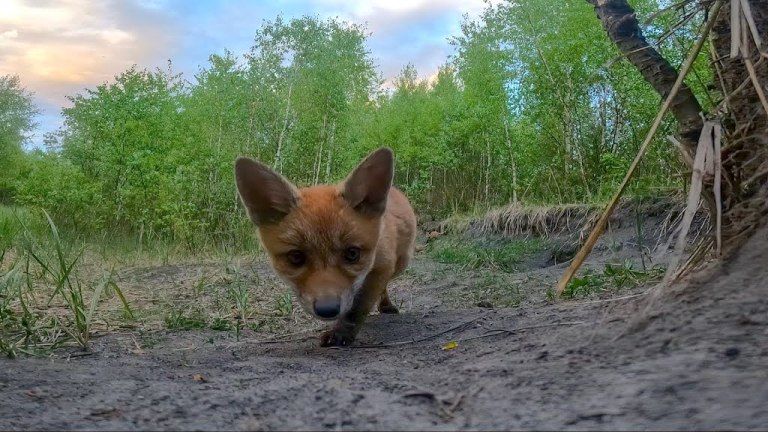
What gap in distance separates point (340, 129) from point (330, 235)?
14.5 metres

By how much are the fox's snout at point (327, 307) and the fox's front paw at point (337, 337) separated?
16.9 inches

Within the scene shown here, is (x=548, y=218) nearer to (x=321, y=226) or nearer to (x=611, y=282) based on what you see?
(x=611, y=282)

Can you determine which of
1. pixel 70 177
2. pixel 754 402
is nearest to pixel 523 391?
pixel 754 402

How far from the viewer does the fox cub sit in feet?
11.6

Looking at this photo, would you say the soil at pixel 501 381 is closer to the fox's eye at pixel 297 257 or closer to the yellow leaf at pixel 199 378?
the yellow leaf at pixel 199 378

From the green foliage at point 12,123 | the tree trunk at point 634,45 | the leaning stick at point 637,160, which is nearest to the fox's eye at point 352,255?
the leaning stick at point 637,160

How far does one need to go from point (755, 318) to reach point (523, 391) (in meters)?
0.72

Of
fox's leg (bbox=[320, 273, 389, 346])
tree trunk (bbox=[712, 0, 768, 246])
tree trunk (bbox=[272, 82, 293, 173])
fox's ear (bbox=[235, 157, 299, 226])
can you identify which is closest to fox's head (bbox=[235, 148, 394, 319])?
fox's ear (bbox=[235, 157, 299, 226])

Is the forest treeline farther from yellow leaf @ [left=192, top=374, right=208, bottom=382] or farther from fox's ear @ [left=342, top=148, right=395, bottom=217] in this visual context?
yellow leaf @ [left=192, top=374, right=208, bottom=382]

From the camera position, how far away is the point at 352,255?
370 cm

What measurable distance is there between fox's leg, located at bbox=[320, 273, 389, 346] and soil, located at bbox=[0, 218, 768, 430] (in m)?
→ 0.65

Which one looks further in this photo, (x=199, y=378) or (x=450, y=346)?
(x=450, y=346)

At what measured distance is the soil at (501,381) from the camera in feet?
4.51

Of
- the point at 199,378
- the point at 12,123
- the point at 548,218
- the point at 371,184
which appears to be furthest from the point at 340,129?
the point at 12,123
